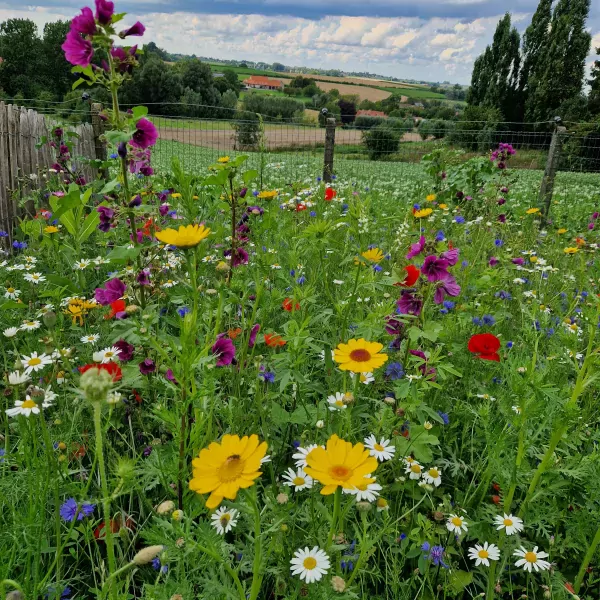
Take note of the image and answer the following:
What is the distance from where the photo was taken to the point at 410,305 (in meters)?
1.95

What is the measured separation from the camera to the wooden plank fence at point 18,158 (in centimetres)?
459

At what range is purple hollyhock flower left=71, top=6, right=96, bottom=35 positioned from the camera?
164cm

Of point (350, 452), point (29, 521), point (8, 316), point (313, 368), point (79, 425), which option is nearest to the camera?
point (350, 452)

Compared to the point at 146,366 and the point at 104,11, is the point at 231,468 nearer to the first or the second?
the point at 146,366

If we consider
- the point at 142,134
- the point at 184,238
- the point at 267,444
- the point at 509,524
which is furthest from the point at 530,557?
the point at 142,134

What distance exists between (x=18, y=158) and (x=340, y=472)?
16.6 feet

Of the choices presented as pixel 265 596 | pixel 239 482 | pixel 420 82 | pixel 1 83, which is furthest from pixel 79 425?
pixel 420 82

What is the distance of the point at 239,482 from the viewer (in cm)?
87

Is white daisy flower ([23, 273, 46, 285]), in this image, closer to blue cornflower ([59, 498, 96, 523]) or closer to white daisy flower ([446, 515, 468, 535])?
blue cornflower ([59, 498, 96, 523])

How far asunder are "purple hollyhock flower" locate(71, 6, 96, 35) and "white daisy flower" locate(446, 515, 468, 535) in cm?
192

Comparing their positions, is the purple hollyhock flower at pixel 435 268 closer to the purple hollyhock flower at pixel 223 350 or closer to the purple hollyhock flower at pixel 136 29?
the purple hollyhock flower at pixel 223 350

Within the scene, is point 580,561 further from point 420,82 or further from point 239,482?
point 420,82

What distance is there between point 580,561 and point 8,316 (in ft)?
8.68

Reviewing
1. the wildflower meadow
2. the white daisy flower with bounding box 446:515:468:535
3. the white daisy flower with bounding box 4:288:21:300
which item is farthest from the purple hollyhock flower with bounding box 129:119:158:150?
the white daisy flower with bounding box 446:515:468:535
